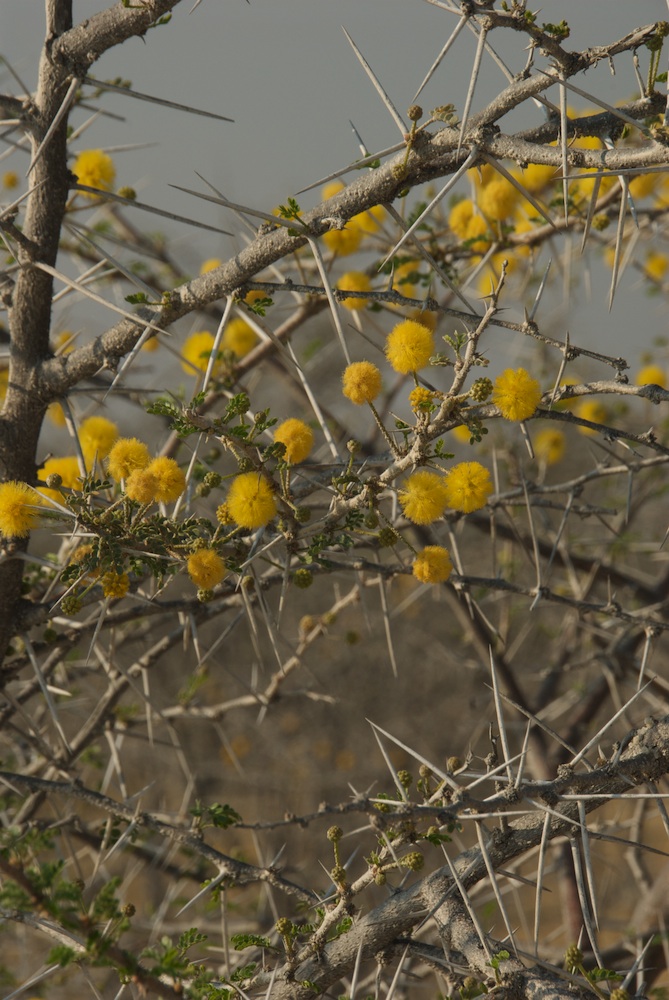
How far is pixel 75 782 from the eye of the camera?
1773mm

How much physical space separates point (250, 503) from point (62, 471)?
625 mm

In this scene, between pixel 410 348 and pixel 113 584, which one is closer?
pixel 410 348

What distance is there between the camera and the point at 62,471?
1773 millimetres

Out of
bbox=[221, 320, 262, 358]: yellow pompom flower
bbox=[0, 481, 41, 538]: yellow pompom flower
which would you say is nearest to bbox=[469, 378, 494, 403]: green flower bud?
bbox=[0, 481, 41, 538]: yellow pompom flower

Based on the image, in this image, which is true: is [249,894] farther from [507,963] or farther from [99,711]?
[507,963]

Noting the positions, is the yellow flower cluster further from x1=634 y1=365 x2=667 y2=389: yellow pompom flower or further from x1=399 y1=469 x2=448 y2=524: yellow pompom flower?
x1=634 y1=365 x2=667 y2=389: yellow pompom flower

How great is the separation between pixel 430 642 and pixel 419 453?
17.5 ft

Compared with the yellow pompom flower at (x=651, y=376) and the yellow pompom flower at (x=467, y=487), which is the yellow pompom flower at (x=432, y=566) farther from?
the yellow pompom flower at (x=651, y=376)

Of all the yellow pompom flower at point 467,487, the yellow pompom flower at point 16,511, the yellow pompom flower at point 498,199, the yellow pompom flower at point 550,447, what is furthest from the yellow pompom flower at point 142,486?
the yellow pompom flower at point 550,447

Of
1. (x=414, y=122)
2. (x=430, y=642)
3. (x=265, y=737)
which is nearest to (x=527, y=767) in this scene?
(x=414, y=122)

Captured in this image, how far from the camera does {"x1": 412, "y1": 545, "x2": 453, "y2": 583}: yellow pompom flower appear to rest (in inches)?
59.5

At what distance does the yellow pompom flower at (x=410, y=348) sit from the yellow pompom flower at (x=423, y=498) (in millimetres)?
183

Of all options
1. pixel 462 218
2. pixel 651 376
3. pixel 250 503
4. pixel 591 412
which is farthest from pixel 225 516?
pixel 651 376

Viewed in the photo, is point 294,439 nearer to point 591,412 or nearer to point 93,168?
point 93,168
